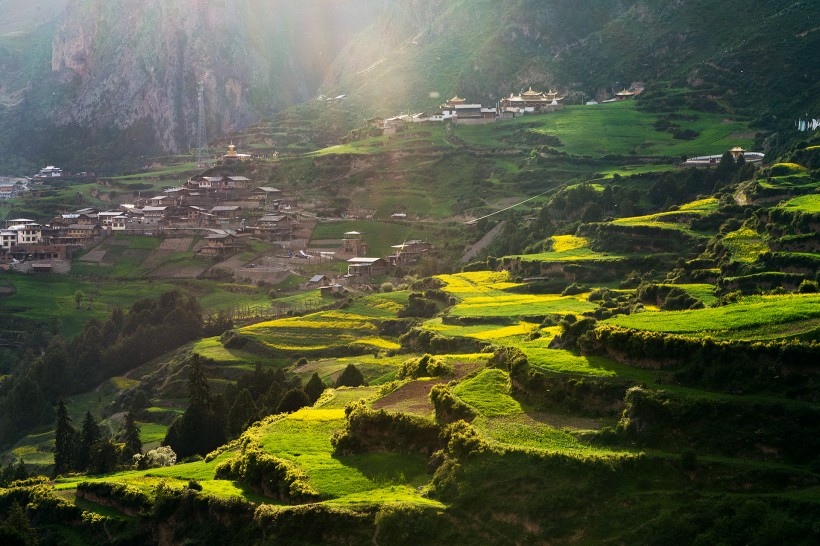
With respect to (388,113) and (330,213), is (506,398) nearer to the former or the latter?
(330,213)

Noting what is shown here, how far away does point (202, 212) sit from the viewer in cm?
11650

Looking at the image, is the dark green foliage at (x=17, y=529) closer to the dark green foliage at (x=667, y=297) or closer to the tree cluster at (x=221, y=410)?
the tree cluster at (x=221, y=410)

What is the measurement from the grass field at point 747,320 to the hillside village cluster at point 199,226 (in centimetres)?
6136

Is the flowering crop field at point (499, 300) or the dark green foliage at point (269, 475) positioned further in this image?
the flowering crop field at point (499, 300)

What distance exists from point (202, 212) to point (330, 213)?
13.7m

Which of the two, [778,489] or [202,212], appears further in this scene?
[202,212]

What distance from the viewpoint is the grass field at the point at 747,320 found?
104 ft

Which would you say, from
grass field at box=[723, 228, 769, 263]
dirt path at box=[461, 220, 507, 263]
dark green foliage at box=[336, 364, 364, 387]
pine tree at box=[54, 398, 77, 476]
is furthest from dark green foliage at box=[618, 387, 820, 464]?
dirt path at box=[461, 220, 507, 263]

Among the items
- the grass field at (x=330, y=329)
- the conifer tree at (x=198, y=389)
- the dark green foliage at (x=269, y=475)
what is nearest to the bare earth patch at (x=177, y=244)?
the grass field at (x=330, y=329)

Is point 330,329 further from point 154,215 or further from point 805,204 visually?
point 154,215

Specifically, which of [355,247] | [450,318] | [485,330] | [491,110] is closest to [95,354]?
[355,247]

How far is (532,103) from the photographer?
138m

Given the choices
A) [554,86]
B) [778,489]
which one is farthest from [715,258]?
[554,86]

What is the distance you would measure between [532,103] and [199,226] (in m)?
48.0
